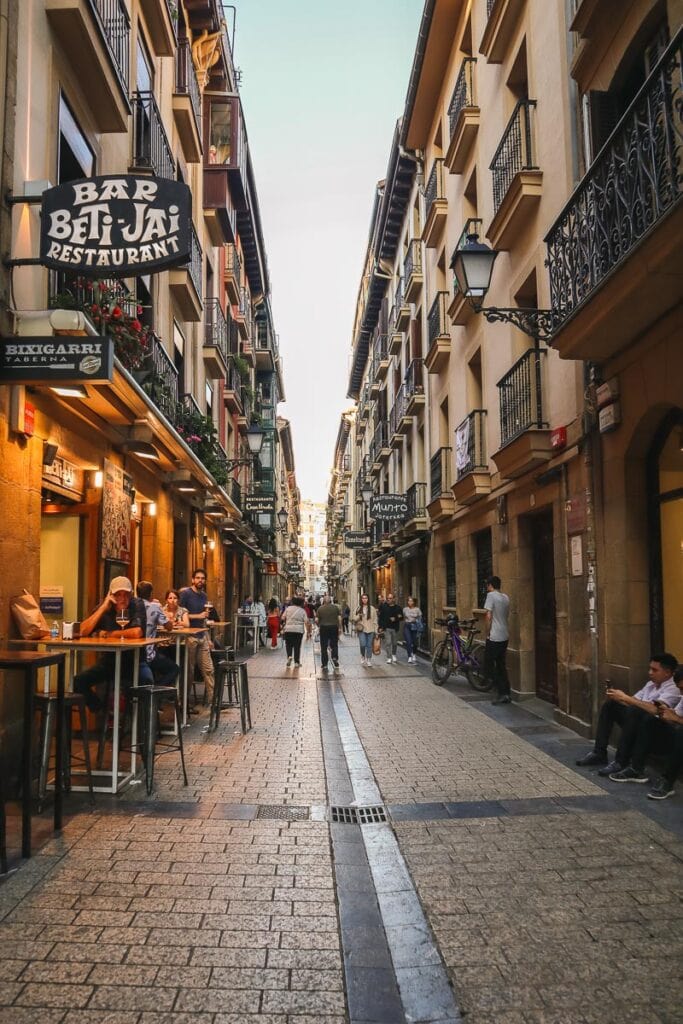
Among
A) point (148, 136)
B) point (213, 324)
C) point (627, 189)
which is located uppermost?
point (148, 136)

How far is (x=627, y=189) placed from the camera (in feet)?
21.4

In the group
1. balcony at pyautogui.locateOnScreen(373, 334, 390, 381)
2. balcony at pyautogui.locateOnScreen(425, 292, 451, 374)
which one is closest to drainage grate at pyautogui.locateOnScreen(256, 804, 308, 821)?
balcony at pyautogui.locateOnScreen(425, 292, 451, 374)

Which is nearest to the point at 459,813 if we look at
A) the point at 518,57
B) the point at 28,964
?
the point at 28,964

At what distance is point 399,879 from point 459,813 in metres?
1.40

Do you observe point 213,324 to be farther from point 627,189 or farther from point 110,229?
point 627,189

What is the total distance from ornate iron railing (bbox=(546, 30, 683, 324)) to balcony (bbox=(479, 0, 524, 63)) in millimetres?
5879

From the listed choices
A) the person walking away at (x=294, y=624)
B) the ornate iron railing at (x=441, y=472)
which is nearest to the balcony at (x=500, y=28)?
the ornate iron railing at (x=441, y=472)

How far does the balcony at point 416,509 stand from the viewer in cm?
2150

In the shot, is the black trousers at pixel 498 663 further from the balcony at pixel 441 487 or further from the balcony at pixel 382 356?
the balcony at pixel 382 356

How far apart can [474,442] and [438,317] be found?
17.7 feet

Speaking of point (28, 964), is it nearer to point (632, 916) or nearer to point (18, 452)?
point (632, 916)

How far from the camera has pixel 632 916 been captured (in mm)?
3932

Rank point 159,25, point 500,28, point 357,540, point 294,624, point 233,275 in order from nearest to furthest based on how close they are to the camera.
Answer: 1. point 500,28
2. point 159,25
3. point 294,624
4. point 233,275
5. point 357,540

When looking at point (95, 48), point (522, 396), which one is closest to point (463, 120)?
point (522, 396)
